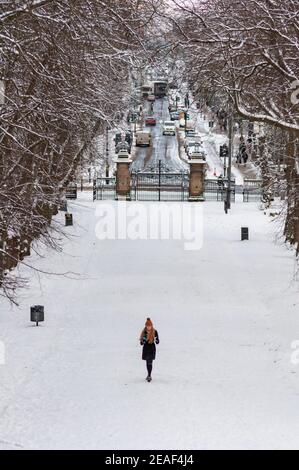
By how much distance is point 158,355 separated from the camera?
20.6 meters

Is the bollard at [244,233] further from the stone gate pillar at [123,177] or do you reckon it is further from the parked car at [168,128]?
the parked car at [168,128]

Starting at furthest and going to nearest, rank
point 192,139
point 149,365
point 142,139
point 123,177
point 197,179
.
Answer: point 192,139 < point 142,139 < point 123,177 < point 197,179 < point 149,365

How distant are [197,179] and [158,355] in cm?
3307

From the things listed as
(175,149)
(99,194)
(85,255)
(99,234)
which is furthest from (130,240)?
(175,149)

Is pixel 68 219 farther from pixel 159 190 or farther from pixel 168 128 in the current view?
pixel 168 128

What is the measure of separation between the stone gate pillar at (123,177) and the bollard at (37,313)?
29886 mm

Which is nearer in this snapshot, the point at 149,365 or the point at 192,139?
the point at 149,365

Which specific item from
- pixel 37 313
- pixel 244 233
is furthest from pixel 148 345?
pixel 244 233

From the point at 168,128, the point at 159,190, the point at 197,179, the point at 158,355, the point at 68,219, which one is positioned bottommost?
the point at 158,355

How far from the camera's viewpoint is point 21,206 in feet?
55.9

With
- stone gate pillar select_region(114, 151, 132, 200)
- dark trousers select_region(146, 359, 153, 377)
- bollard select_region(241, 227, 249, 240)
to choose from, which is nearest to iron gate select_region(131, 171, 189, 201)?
stone gate pillar select_region(114, 151, 132, 200)

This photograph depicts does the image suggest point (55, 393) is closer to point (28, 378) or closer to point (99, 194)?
point (28, 378)

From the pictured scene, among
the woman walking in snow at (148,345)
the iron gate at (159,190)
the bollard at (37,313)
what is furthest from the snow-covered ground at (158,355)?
the iron gate at (159,190)

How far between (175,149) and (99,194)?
2891 cm
